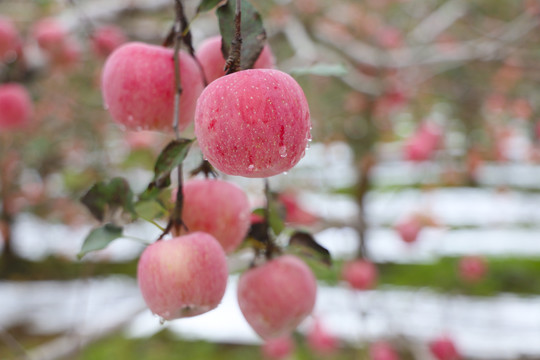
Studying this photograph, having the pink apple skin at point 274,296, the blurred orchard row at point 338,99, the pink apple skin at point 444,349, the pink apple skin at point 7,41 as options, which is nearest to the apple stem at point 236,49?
the pink apple skin at point 274,296

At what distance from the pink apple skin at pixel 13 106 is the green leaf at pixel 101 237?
1.07m

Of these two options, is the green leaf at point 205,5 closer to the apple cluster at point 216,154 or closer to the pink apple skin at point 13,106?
the apple cluster at point 216,154

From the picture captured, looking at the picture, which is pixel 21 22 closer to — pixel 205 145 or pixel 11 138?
pixel 11 138

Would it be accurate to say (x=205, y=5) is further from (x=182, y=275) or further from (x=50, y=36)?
(x=50, y=36)

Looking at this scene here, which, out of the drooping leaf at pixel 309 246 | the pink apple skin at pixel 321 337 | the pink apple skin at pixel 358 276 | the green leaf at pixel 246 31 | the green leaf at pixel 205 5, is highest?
the green leaf at pixel 205 5

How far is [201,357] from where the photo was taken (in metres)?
2.97

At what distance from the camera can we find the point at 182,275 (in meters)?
0.39

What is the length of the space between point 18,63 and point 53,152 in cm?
183

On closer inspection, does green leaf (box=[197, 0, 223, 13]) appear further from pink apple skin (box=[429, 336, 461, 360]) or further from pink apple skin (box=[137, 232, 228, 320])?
pink apple skin (box=[429, 336, 461, 360])

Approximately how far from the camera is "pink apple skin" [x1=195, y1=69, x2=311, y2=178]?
0.32m

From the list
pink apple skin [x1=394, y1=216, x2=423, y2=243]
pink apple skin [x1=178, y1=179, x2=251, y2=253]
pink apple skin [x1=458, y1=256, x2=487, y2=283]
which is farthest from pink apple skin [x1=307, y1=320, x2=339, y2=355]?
pink apple skin [x1=178, y1=179, x2=251, y2=253]

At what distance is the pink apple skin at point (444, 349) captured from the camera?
1.76 m

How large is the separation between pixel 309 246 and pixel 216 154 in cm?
21

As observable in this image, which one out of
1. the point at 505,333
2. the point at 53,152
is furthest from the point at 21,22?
the point at 505,333
